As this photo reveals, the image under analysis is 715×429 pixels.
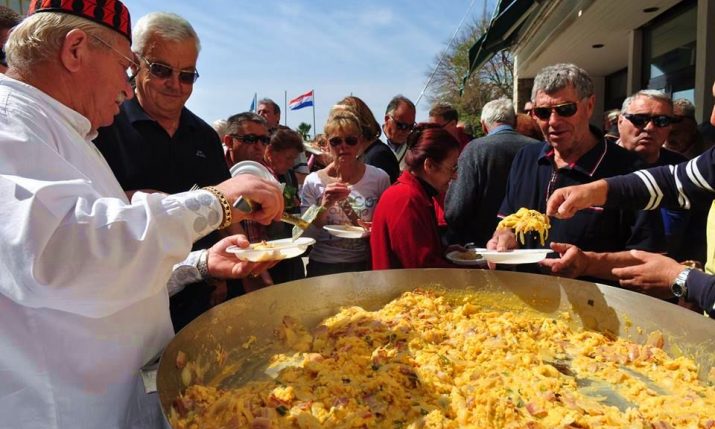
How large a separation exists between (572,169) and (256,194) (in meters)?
1.89

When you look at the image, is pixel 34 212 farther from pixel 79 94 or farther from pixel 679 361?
pixel 679 361

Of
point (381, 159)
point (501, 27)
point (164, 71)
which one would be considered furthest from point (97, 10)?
point (501, 27)

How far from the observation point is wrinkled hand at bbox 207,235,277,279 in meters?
1.78

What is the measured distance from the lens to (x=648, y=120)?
3627 mm

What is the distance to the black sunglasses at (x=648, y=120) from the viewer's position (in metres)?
3.61

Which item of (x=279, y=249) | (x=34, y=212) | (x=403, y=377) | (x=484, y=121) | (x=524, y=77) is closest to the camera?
(x=34, y=212)

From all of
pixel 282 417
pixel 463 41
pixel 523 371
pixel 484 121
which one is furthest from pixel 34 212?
pixel 463 41

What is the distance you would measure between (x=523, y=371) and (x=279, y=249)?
3.13 ft

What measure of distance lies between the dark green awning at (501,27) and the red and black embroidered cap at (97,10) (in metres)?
8.02

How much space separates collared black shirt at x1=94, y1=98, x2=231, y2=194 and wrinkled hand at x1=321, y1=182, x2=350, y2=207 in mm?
832

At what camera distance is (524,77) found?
1584 cm

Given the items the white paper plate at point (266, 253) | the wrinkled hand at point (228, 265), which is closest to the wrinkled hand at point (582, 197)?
the white paper plate at point (266, 253)

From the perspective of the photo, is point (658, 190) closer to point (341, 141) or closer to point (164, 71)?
point (341, 141)

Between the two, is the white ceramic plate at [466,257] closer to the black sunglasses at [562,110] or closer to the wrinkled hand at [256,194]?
the black sunglasses at [562,110]
